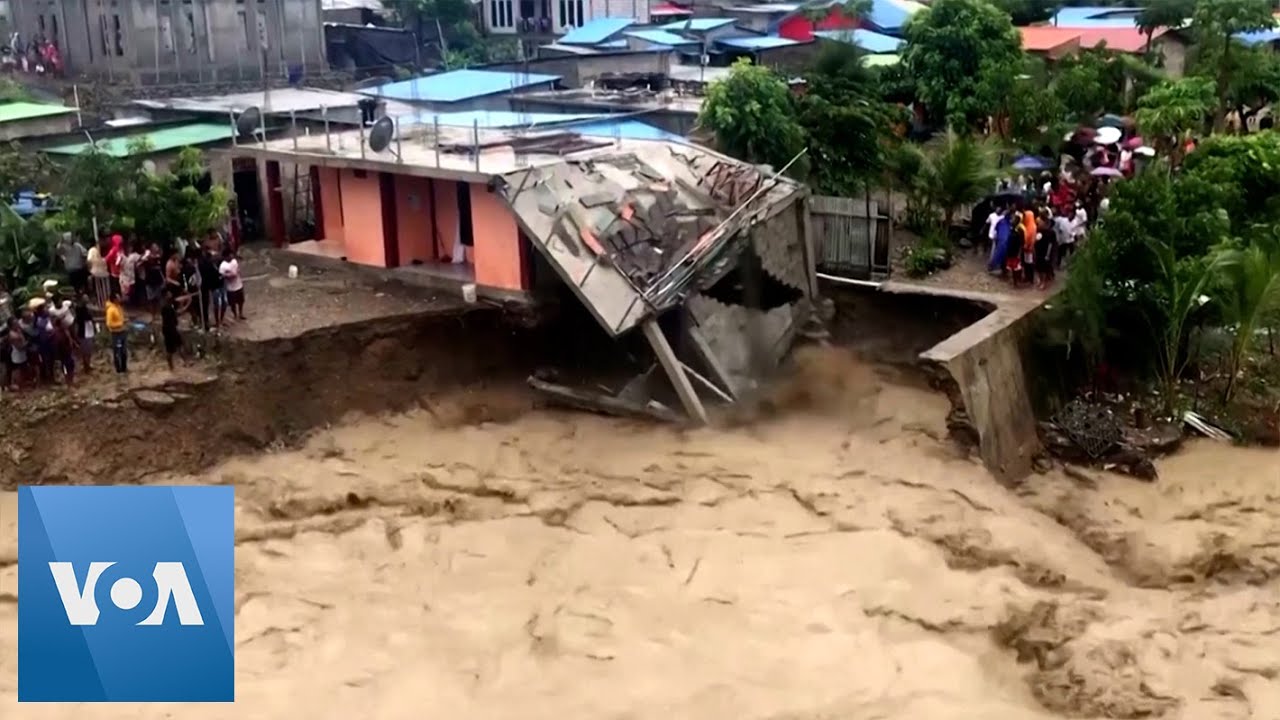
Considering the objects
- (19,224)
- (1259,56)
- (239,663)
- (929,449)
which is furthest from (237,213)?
(1259,56)

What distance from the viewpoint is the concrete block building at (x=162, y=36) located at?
2762cm

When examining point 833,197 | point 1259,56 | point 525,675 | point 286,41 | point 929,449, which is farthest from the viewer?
point 286,41

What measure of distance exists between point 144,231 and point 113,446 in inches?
138

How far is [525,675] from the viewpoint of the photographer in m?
11.9

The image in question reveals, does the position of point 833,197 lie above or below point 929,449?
above

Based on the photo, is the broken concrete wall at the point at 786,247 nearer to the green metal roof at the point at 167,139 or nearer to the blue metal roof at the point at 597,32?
the green metal roof at the point at 167,139

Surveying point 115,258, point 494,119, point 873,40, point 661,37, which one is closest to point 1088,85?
point 873,40

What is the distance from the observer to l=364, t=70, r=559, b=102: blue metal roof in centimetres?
2586

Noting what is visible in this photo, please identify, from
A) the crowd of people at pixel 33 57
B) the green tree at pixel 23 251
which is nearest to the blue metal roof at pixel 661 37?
the crowd of people at pixel 33 57

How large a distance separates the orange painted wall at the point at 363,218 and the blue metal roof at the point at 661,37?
15.1 meters

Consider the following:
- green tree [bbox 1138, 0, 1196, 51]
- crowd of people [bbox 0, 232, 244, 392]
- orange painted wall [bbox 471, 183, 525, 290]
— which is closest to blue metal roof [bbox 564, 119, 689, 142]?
A: orange painted wall [bbox 471, 183, 525, 290]

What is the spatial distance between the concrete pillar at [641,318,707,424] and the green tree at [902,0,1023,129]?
8.89 metres

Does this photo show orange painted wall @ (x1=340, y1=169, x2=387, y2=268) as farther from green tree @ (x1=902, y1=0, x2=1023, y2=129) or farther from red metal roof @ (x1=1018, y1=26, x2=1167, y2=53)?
red metal roof @ (x1=1018, y1=26, x2=1167, y2=53)

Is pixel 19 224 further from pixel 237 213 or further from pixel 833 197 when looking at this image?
pixel 833 197
